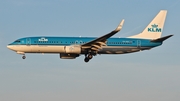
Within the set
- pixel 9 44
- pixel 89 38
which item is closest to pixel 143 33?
pixel 89 38

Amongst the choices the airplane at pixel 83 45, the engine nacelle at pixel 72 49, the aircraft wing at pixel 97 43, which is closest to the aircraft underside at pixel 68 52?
the airplane at pixel 83 45

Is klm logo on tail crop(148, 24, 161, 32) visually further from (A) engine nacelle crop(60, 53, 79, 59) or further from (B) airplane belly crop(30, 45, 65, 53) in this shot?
(B) airplane belly crop(30, 45, 65, 53)

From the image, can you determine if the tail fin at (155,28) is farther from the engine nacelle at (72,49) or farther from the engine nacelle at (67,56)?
the engine nacelle at (72,49)

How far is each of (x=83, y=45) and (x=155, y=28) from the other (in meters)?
14.4

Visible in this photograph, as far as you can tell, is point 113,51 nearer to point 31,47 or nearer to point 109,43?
point 109,43

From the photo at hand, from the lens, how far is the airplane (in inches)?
2844

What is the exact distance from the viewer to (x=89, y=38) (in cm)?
7500

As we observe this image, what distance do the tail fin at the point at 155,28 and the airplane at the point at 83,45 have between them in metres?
0.64

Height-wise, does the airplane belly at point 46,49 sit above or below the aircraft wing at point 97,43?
below

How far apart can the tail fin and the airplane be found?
643 millimetres

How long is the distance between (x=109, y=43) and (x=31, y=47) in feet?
38.1

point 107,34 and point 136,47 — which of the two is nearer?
point 107,34

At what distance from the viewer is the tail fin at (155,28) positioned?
78.6 m

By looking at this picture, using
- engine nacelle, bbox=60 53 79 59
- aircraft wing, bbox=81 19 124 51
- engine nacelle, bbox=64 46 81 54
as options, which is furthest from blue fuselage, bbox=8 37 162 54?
engine nacelle, bbox=60 53 79 59
